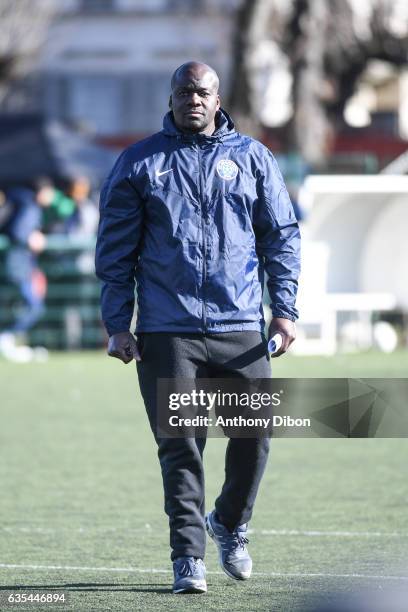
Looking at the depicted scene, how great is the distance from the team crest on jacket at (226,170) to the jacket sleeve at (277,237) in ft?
0.47

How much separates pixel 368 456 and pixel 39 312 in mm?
10283

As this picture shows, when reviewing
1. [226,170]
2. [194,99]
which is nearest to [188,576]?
[226,170]

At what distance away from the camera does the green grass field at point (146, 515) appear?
6.75 metres

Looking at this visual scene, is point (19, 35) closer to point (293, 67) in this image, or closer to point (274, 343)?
point (293, 67)

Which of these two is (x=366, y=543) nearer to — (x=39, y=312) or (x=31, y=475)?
(x=31, y=475)

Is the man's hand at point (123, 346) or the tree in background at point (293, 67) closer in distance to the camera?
the man's hand at point (123, 346)

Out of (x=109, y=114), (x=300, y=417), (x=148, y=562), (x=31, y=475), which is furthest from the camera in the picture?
(x=109, y=114)

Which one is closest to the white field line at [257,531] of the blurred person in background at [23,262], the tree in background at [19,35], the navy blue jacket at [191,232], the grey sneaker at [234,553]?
the grey sneaker at [234,553]

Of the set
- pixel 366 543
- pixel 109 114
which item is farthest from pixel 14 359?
pixel 109 114

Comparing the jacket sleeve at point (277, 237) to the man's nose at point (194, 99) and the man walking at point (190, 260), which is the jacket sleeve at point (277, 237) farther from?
the man's nose at point (194, 99)

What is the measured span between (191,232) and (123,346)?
1.66 ft

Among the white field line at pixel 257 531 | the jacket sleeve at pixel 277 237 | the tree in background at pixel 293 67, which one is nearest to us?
the jacket sleeve at pixel 277 237

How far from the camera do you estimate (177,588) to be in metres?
6.50

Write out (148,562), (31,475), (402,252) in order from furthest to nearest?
(402,252), (31,475), (148,562)
